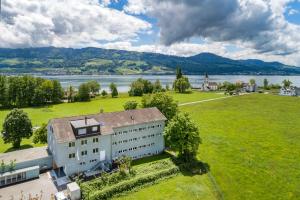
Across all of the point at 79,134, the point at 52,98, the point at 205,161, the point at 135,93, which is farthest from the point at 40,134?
the point at 135,93

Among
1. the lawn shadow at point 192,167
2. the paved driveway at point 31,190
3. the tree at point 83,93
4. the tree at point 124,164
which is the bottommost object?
the paved driveway at point 31,190

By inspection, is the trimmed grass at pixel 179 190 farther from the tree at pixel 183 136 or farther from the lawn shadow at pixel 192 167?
the tree at pixel 183 136

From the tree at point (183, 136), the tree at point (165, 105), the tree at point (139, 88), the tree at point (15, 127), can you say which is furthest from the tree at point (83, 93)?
the tree at point (183, 136)

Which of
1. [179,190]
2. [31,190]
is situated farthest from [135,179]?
[31,190]

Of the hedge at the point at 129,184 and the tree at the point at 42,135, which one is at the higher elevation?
the tree at the point at 42,135

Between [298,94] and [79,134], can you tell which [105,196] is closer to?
[79,134]

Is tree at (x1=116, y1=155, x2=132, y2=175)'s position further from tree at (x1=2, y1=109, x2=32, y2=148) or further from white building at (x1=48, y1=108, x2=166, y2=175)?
tree at (x1=2, y1=109, x2=32, y2=148)

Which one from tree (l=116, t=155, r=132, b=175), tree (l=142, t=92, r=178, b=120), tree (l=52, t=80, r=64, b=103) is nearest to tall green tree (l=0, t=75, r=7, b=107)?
tree (l=52, t=80, r=64, b=103)
